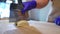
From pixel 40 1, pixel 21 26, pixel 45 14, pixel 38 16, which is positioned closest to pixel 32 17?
pixel 38 16

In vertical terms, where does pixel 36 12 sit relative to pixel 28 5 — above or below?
below

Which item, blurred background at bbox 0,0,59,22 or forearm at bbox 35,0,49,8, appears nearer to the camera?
blurred background at bbox 0,0,59,22

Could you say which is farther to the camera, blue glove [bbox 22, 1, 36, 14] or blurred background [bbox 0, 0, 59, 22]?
blue glove [bbox 22, 1, 36, 14]

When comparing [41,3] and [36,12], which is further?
[41,3]

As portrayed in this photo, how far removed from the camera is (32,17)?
7.32ft

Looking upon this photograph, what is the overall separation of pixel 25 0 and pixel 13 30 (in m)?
1.40

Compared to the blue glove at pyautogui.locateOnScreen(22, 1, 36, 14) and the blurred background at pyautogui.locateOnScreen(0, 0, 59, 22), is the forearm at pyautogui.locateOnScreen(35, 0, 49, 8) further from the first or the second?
the blurred background at pyautogui.locateOnScreen(0, 0, 59, 22)

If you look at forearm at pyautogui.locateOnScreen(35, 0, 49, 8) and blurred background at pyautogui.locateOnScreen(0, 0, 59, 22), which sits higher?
forearm at pyautogui.locateOnScreen(35, 0, 49, 8)

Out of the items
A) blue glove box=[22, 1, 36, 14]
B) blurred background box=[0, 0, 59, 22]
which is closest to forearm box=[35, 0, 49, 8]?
blue glove box=[22, 1, 36, 14]

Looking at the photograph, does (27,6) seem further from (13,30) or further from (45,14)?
(13,30)

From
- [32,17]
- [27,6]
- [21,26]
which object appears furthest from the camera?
[27,6]

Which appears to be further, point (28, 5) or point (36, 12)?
point (28, 5)

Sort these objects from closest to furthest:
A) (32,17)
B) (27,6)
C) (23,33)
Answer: (23,33)
(32,17)
(27,6)

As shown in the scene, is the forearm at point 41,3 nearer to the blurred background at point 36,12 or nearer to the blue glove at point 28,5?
the blue glove at point 28,5
